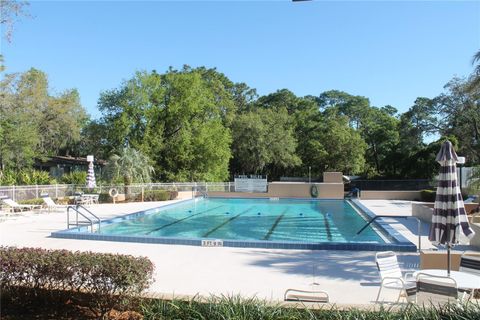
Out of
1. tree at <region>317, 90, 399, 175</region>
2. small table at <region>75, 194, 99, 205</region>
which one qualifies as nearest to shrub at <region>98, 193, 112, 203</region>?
small table at <region>75, 194, 99, 205</region>

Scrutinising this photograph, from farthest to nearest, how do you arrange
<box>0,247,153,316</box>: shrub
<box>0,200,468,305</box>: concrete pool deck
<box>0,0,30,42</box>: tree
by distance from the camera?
1. <box>0,0,30,42</box>: tree
2. <box>0,200,468,305</box>: concrete pool deck
3. <box>0,247,153,316</box>: shrub

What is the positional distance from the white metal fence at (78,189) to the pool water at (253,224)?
11.4 ft

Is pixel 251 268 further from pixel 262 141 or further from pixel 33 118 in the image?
pixel 33 118

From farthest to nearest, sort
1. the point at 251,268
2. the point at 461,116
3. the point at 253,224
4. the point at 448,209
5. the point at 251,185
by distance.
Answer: the point at 461,116
the point at 251,185
the point at 253,224
the point at 251,268
the point at 448,209

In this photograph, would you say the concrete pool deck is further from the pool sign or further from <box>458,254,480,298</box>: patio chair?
<box>458,254,480,298</box>: patio chair

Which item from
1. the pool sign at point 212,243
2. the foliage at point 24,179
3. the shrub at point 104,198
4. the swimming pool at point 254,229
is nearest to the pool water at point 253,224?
the swimming pool at point 254,229

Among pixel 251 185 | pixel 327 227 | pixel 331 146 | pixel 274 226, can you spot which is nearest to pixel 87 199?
pixel 274 226

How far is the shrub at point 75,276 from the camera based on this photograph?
15.0 feet

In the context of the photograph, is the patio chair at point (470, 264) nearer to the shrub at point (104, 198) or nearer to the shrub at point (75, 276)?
the shrub at point (75, 276)

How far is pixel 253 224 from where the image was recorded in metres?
15.9

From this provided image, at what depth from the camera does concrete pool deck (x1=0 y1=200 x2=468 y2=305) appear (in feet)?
20.2

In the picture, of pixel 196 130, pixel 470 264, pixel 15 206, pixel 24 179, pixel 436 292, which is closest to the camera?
pixel 436 292

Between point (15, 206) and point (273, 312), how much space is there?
1521 centimetres

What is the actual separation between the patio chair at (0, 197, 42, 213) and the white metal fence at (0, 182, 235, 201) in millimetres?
1127
